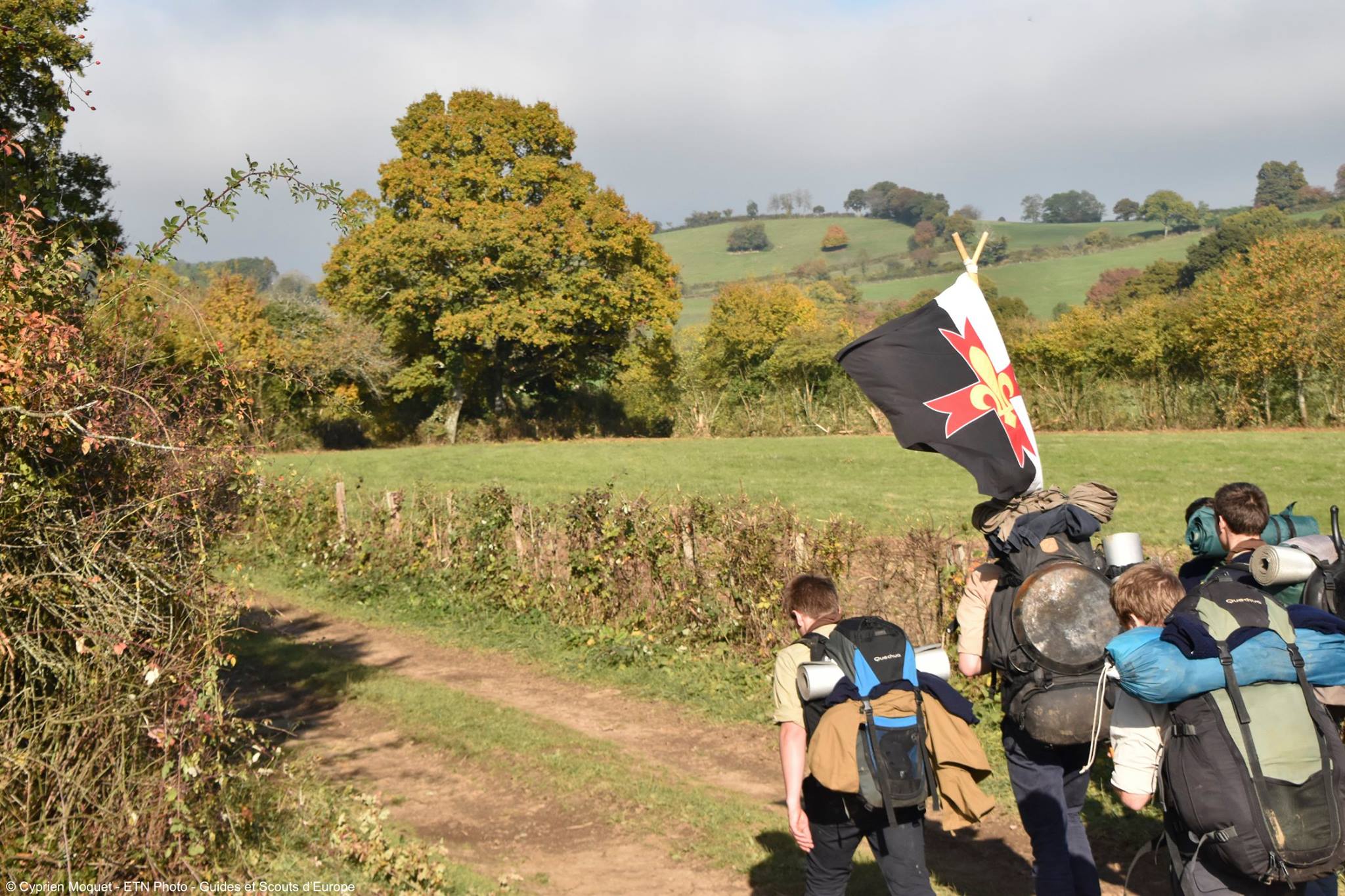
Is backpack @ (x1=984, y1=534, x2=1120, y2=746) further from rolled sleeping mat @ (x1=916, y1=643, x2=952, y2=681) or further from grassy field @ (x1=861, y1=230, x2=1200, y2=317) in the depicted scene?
grassy field @ (x1=861, y1=230, x2=1200, y2=317)


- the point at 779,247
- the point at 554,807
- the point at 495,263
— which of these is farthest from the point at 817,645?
the point at 779,247

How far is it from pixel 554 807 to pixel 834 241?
135 m

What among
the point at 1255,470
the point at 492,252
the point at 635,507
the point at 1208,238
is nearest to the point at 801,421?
the point at 492,252

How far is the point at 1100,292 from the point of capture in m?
76.8

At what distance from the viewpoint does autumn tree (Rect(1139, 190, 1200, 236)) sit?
11200 centimetres

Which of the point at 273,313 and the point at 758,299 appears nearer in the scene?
the point at 273,313

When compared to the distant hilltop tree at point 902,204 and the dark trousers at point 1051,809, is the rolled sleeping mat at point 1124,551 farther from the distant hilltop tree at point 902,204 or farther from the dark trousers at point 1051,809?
the distant hilltop tree at point 902,204

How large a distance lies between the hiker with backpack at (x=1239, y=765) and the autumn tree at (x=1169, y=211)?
119 m

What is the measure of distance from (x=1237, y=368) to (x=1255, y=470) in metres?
11.3

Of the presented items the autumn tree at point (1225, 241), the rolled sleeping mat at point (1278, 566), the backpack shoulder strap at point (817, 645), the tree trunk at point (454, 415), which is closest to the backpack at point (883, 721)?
the backpack shoulder strap at point (817, 645)

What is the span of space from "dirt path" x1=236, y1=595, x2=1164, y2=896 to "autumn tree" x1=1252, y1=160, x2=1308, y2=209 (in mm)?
120549

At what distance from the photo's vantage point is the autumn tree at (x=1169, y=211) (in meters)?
112

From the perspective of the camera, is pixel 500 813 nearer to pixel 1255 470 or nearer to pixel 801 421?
pixel 1255 470

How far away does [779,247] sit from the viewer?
5512 inches
